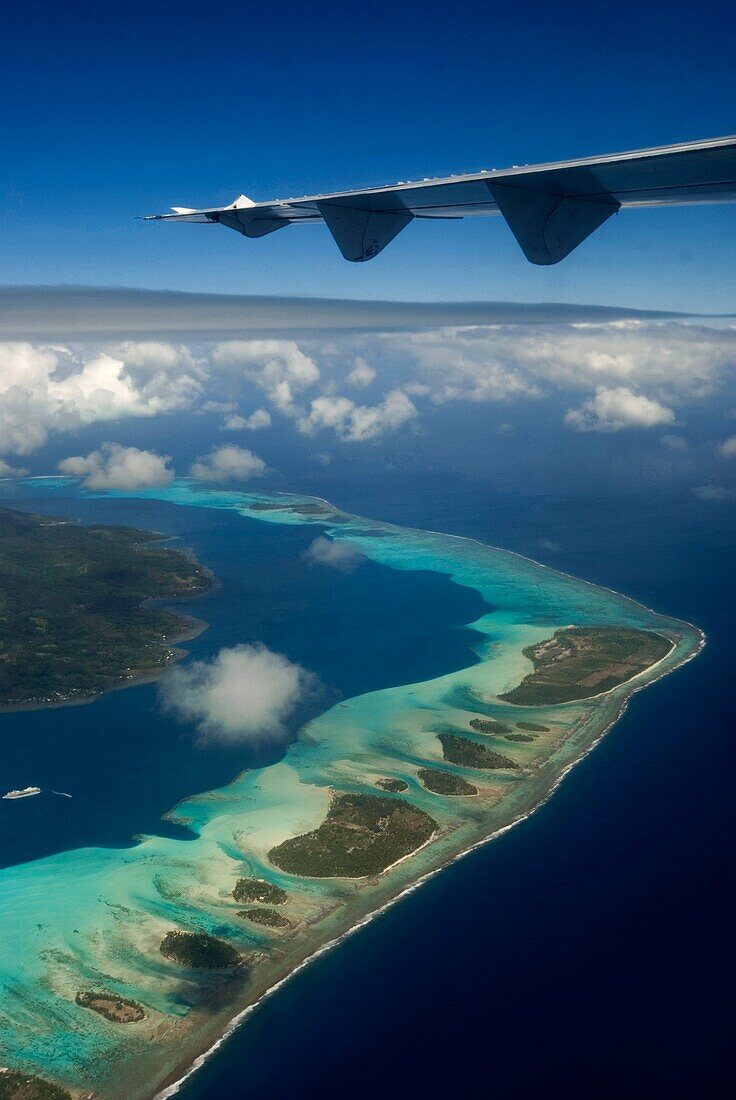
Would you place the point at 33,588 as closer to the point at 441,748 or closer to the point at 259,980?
the point at 441,748

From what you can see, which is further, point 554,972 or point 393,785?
point 393,785

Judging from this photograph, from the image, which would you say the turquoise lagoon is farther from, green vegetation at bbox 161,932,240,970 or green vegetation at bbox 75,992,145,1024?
green vegetation at bbox 161,932,240,970

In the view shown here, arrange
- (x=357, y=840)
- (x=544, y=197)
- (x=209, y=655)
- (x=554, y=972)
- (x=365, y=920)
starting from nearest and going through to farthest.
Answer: (x=544, y=197), (x=554, y=972), (x=365, y=920), (x=357, y=840), (x=209, y=655)

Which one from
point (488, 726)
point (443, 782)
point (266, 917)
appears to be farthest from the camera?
point (488, 726)

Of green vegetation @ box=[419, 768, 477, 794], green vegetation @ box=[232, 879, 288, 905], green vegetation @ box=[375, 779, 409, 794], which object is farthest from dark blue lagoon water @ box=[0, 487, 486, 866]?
green vegetation @ box=[419, 768, 477, 794]

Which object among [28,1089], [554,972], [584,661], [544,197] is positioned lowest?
[28,1089]

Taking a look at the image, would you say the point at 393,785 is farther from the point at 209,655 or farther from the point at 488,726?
the point at 209,655

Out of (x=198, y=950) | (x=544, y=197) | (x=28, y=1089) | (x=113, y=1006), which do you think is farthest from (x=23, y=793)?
(x=544, y=197)

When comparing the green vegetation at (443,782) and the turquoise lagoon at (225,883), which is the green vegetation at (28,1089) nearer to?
the turquoise lagoon at (225,883)
